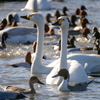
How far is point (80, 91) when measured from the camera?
8547 millimetres

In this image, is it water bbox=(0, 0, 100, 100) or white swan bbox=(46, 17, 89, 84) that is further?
white swan bbox=(46, 17, 89, 84)

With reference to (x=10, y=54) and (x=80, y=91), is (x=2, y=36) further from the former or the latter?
(x=80, y=91)

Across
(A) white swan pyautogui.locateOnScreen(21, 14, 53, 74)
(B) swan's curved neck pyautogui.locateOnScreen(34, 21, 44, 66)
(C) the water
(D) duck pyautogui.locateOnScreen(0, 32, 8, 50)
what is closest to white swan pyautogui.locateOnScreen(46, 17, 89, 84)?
(C) the water

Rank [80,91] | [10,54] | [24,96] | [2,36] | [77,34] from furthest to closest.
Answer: [77,34]
[2,36]
[10,54]
[80,91]
[24,96]

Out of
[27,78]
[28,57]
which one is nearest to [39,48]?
[27,78]

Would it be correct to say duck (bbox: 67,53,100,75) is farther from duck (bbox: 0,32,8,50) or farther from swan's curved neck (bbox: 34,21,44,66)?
duck (bbox: 0,32,8,50)

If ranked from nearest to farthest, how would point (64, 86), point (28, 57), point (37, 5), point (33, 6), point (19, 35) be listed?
point (64, 86) < point (28, 57) < point (19, 35) < point (33, 6) < point (37, 5)

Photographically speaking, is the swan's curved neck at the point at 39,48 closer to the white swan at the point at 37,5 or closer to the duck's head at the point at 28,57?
the duck's head at the point at 28,57

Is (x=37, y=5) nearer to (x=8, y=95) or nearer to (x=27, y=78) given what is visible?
(x=27, y=78)

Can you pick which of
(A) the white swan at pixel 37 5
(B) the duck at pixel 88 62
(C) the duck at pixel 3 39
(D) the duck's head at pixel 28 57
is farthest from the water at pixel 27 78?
(A) the white swan at pixel 37 5

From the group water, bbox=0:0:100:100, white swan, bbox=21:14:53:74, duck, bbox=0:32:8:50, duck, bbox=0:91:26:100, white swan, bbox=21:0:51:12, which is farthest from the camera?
white swan, bbox=21:0:51:12

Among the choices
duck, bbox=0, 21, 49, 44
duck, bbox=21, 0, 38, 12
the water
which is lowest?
the water

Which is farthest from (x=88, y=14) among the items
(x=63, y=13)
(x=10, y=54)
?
(x=10, y=54)

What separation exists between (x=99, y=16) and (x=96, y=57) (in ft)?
47.0
